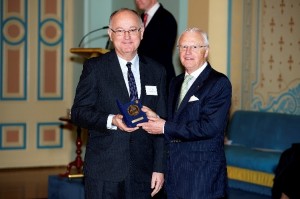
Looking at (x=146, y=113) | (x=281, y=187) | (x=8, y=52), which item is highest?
(x=8, y=52)

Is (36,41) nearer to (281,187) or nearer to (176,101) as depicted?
(281,187)

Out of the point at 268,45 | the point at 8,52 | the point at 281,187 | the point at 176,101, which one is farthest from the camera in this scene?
the point at 8,52

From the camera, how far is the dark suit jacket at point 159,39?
16.6 ft

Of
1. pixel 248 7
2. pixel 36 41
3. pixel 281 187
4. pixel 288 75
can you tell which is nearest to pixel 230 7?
pixel 248 7

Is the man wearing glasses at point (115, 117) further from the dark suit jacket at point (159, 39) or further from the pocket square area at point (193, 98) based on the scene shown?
the dark suit jacket at point (159, 39)

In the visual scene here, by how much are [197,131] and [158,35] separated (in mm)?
2118

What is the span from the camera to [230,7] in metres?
6.80

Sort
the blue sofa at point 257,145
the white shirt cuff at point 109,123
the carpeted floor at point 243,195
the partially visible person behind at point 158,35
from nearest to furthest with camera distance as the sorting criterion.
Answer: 1. the white shirt cuff at point 109,123
2. the partially visible person behind at point 158,35
3. the carpeted floor at point 243,195
4. the blue sofa at point 257,145

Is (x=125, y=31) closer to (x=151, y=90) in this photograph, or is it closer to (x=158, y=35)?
(x=151, y=90)

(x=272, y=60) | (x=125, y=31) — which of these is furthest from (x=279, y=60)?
(x=125, y=31)

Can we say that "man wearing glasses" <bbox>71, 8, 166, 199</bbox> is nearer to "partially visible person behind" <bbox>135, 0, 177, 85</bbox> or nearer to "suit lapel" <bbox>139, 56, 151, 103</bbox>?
"suit lapel" <bbox>139, 56, 151, 103</bbox>

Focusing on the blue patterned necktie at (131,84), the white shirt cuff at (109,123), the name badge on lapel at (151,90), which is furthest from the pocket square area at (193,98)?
the white shirt cuff at (109,123)

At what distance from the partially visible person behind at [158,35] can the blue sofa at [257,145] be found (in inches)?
63.4

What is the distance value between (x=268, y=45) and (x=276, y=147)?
1.37 meters
